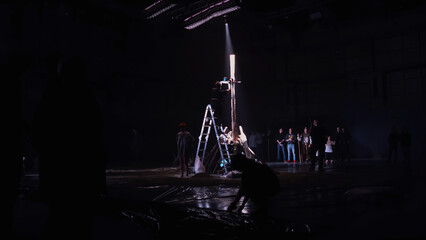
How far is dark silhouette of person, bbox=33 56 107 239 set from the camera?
2.51 m

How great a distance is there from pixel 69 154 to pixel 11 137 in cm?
85

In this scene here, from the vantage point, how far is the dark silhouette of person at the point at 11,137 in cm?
290

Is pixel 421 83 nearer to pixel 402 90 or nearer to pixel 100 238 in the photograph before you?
pixel 402 90

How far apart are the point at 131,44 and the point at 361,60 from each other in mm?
12989

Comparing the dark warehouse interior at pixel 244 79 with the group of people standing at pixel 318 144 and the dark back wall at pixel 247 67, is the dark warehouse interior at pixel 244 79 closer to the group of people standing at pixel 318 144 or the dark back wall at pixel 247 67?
the dark back wall at pixel 247 67

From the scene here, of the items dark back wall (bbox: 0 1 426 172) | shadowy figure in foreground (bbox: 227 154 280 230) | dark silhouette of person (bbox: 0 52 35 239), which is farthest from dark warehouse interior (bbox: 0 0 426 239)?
dark silhouette of person (bbox: 0 52 35 239)

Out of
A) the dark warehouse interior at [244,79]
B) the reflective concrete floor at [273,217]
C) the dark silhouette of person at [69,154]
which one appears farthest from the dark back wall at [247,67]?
the dark silhouette of person at [69,154]

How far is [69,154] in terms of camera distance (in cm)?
253

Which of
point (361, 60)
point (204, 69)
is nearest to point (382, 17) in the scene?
point (361, 60)

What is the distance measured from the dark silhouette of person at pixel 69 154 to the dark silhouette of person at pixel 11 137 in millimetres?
549

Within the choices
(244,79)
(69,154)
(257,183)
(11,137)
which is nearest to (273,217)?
(257,183)

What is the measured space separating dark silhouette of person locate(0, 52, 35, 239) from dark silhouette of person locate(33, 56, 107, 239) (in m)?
0.55

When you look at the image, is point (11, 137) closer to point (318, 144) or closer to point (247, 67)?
point (318, 144)

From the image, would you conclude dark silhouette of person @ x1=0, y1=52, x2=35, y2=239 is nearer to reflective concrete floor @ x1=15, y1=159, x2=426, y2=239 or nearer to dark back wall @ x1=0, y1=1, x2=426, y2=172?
reflective concrete floor @ x1=15, y1=159, x2=426, y2=239
